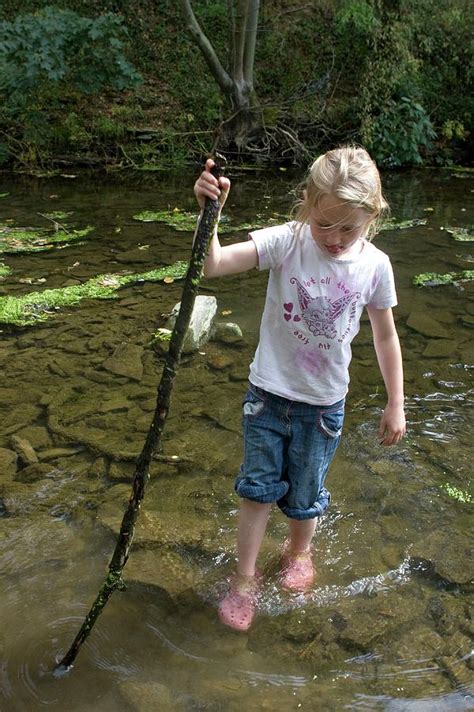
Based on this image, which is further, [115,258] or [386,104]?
[386,104]

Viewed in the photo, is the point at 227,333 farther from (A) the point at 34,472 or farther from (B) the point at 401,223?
(B) the point at 401,223

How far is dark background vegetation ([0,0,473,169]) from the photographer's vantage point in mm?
9914

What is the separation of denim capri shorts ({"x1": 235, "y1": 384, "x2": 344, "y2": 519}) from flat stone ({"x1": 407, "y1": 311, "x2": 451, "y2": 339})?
2.55 metres

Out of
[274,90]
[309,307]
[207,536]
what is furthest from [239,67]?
[309,307]

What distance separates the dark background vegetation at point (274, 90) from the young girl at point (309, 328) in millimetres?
8449

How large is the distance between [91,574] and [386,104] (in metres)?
10.4

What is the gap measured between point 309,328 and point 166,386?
58cm

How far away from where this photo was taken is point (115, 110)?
11.4 metres

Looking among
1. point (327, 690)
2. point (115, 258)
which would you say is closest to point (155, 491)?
point (327, 690)

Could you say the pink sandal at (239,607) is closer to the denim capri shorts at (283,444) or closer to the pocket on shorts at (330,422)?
the denim capri shorts at (283,444)

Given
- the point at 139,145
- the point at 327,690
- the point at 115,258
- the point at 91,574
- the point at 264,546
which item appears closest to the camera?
the point at 327,690

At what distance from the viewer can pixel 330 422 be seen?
2219 millimetres

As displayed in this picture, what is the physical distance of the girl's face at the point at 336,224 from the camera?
6.34 ft

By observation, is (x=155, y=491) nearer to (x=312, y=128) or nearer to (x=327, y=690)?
(x=327, y=690)
